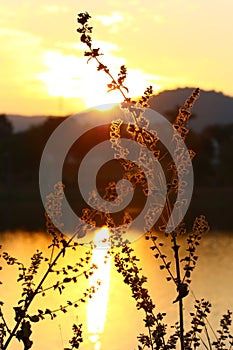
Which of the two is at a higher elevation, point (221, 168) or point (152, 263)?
point (221, 168)

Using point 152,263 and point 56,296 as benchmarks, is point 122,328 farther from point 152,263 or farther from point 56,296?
point 152,263

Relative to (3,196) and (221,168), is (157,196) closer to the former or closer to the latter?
(3,196)

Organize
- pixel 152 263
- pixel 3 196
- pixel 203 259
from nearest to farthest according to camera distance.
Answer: pixel 152 263 → pixel 203 259 → pixel 3 196

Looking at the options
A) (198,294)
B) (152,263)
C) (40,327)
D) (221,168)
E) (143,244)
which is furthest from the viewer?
(221,168)

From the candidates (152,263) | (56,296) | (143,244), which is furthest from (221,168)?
(56,296)

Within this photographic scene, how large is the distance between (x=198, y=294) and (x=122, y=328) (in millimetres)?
6880

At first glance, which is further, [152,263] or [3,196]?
[3,196]

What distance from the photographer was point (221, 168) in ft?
392

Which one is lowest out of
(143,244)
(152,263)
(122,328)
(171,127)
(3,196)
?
(171,127)

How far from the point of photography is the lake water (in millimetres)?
18469

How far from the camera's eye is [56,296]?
24266mm

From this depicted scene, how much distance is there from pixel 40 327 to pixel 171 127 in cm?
1373

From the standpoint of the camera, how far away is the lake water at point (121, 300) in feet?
A: 60.6

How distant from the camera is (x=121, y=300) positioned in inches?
948
